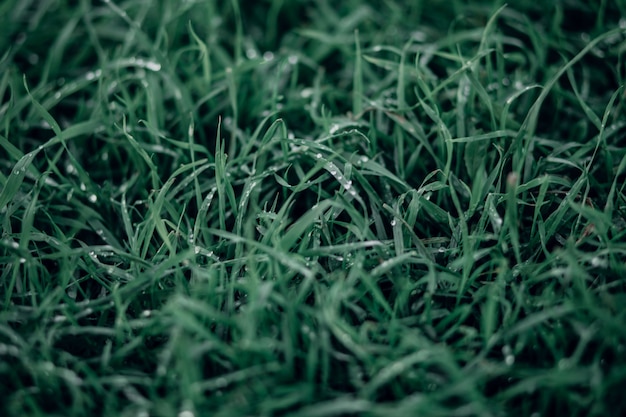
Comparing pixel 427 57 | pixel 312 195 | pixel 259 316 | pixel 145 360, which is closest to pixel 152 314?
pixel 145 360

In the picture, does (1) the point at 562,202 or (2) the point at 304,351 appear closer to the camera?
(2) the point at 304,351

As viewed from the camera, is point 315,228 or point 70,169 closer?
point 315,228

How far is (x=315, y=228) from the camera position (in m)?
1.26

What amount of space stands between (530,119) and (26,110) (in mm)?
1330

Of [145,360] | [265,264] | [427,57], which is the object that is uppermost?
[427,57]

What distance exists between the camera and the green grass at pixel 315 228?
105 cm

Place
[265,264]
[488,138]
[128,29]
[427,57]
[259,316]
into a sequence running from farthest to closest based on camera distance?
[128,29] < [427,57] < [488,138] < [265,264] < [259,316]

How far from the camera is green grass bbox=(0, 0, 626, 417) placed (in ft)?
3.46

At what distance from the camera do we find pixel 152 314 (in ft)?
3.83

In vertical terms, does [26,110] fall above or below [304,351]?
above

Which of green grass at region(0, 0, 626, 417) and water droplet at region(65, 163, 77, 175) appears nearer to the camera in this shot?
green grass at region(0, 0, 626, 417)

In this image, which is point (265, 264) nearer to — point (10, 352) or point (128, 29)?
point (10, 352)

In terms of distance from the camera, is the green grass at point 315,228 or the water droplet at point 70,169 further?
the water droplet at point 70,169

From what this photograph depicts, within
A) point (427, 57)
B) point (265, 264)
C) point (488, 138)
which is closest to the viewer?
point (265, 264)
